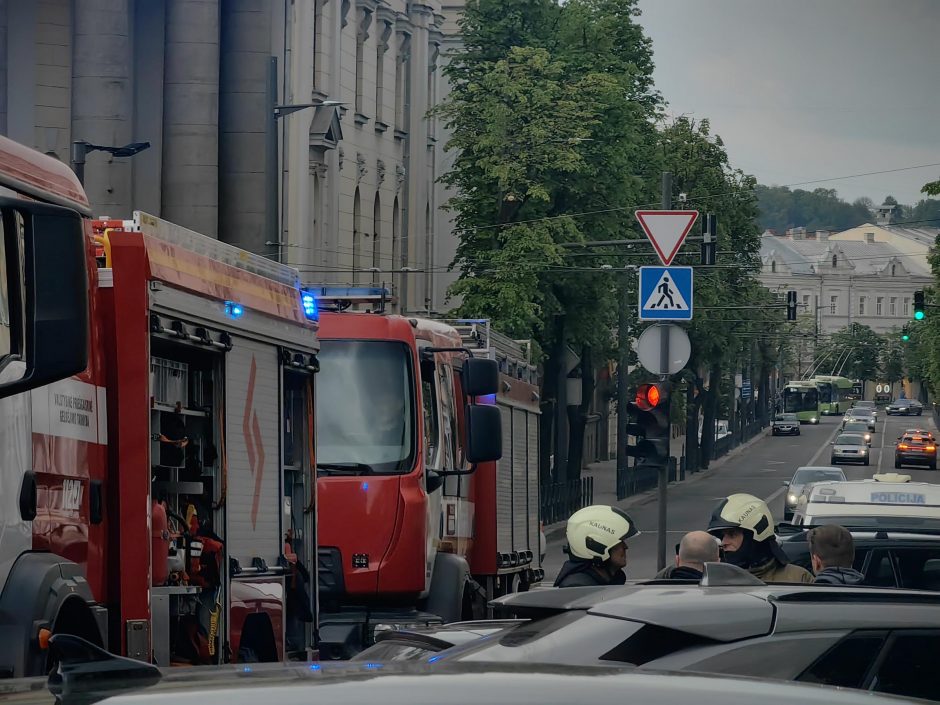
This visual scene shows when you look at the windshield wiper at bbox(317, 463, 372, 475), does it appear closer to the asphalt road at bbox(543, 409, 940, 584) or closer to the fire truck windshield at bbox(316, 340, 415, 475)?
the fire truck windshield at bbox(316, 340, 415, 475)

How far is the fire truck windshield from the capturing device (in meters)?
12.3

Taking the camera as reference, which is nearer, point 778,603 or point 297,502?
point 778,603

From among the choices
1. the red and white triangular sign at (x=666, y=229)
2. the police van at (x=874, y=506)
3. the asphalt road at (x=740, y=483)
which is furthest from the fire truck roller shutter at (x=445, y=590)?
the asphalt road at (x=740, y=483)

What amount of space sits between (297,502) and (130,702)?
7159mm

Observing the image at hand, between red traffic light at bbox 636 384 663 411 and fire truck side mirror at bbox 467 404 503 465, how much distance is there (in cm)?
412

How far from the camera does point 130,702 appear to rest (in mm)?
2820

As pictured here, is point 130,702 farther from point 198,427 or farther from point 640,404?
point 640,404

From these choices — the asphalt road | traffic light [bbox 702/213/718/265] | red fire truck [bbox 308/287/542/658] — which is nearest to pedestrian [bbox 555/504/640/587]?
red fire truck [bbox 308/287/542/658]

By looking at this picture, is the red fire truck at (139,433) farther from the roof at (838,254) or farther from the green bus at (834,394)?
the roof at (838,254)

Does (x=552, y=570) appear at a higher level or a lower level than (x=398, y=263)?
lower

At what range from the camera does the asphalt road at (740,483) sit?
38.7 meters

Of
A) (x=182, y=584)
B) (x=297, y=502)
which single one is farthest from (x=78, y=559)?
(x=297, y=502)

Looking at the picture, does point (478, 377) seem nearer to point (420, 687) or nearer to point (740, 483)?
point (420, 687)

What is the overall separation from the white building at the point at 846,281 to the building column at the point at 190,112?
15236 cm
